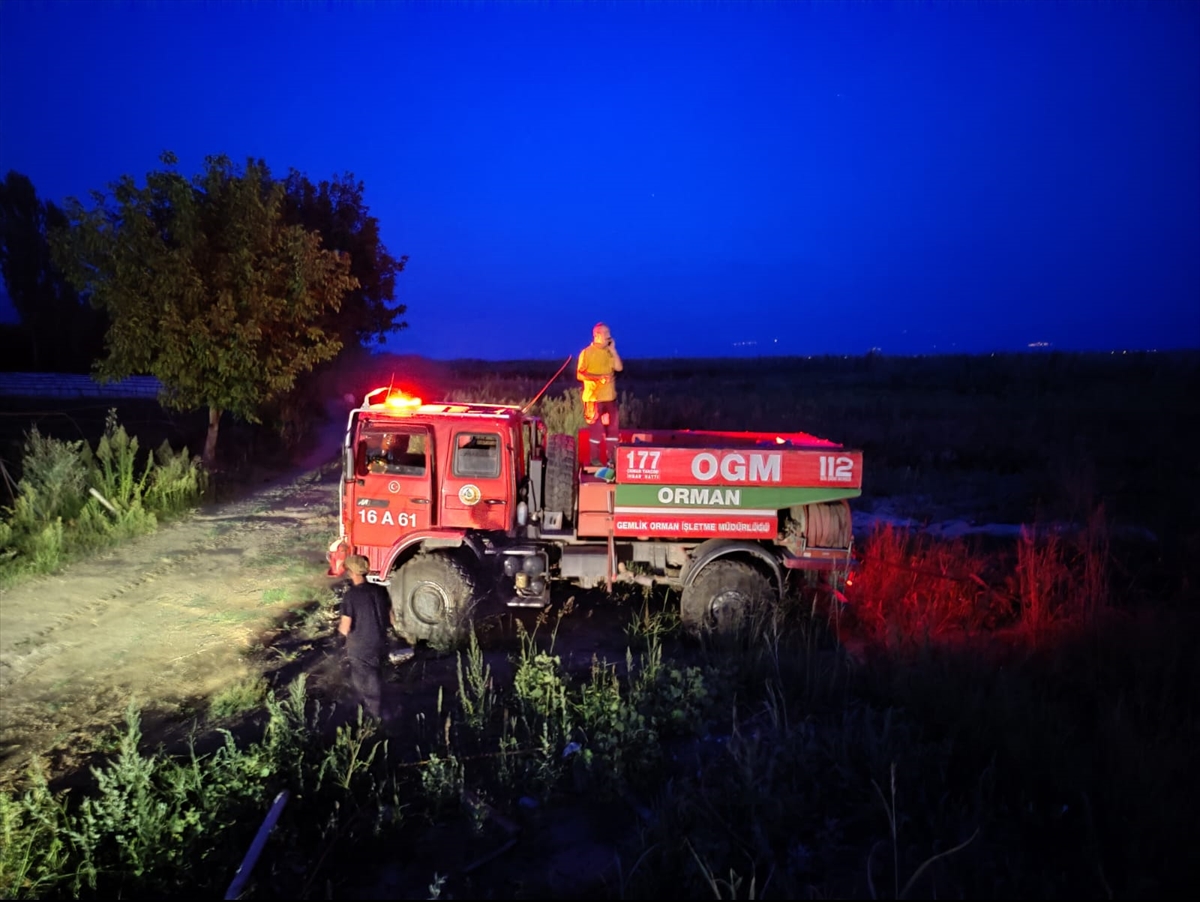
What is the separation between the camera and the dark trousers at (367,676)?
575cm

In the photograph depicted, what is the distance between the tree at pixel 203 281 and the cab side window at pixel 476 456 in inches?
334

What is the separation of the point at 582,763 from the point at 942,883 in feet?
6.82

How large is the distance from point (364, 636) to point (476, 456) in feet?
6.33

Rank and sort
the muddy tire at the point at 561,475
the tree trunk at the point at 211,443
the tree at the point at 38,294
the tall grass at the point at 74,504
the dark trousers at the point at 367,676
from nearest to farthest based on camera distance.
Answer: the dark trousers at the point at 367,676, the muddy tire at the point at 561,475, the tall grass at the point at 74,504, the tree trunk at the point at 211,443, the tree at the point at 38,294

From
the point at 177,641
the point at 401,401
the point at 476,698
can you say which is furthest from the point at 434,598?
the point at 177,641

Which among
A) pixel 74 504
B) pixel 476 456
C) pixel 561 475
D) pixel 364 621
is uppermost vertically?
pixel 476 456

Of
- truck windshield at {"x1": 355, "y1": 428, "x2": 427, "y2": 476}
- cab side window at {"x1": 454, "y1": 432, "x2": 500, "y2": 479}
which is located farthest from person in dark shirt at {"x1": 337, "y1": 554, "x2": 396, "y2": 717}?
cab side window at {"x1": 454, "y1": 432, "x2": 500, "y2": 479}

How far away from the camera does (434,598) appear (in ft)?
23.0

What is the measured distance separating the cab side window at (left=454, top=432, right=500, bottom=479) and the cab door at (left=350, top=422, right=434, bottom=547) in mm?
267

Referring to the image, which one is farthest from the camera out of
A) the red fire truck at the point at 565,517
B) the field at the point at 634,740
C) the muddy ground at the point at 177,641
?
the red fire truck at the point at 565,517

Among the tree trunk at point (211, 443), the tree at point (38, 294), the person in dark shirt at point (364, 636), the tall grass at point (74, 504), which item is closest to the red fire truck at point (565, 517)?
the person in dark shirt at point (364, 636)

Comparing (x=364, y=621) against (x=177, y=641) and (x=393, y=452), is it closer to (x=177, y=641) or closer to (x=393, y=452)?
(x=393, y=452)

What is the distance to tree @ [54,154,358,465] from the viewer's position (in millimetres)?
13430

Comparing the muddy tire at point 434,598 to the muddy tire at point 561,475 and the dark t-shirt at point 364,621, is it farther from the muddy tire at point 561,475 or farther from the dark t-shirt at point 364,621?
the muddy tire at point 561,475
